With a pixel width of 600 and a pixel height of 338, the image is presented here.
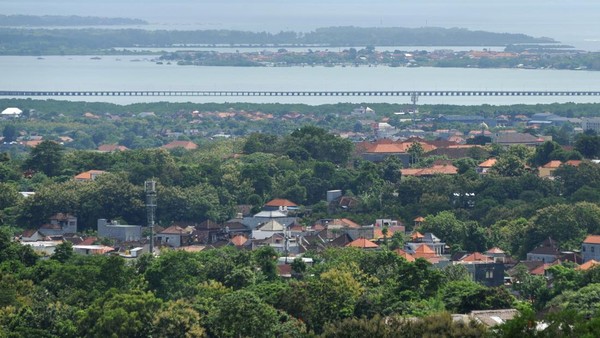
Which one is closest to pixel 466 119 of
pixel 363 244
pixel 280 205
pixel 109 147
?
pixel 109 147

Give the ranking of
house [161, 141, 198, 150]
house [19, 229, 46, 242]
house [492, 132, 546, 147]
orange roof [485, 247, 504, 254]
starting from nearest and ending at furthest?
orange roof [485, 247, 504, 254]
house [19, 229, 46, 242]
house [492, 132, 546, 147]
house [161, 141, 198, 150]

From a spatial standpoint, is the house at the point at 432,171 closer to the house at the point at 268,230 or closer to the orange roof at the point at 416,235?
the house at the point at 268,230

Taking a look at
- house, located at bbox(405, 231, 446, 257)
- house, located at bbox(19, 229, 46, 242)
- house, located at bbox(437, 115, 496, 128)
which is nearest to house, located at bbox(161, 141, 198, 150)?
house, located at bbox(437, 115, 496, 128)

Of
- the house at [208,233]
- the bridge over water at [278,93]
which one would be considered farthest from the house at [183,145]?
the bridge over water at [278,93]

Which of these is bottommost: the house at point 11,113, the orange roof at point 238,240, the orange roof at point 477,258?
the house at point 11,113

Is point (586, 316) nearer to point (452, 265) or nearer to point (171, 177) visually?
point (452, 265)

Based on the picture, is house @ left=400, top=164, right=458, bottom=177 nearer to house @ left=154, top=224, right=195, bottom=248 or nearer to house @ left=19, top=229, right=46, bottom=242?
house @ left=154, top=224, right=195, bottom=248

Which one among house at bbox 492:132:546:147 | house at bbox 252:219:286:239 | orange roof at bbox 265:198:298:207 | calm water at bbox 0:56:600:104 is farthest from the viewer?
calm water at bbox 0:56:600:104
